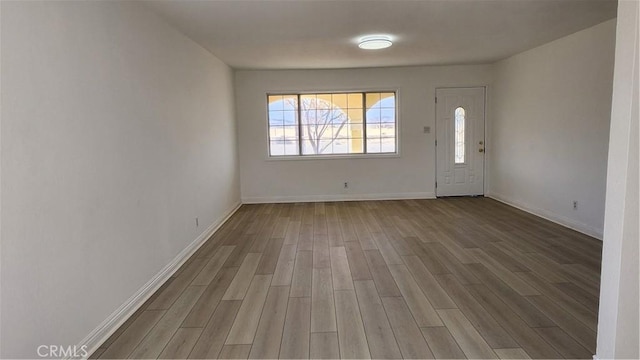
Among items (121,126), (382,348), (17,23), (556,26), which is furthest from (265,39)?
(382,348)

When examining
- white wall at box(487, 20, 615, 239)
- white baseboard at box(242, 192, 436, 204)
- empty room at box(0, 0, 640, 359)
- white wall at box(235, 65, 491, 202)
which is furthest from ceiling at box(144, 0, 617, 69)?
white baseboard at box(242, 192, 436, 204)

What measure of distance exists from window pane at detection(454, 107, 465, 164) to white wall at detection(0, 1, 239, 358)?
4.95 meters

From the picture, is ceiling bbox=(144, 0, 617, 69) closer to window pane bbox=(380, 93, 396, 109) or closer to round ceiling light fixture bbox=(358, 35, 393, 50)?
round ceiling light fixture bbox=(358, 35, 393, 50)

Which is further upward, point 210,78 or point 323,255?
point 210,78

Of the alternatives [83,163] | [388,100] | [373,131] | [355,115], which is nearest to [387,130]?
[373,131]

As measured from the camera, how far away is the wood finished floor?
2.28 meters

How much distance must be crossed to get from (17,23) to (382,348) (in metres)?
2.47

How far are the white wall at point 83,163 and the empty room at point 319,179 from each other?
0.05 feet

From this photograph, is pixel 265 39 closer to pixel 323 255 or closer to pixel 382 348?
pixel 323 255

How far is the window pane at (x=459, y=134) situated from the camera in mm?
7047

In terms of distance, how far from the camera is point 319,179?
7.17 metres

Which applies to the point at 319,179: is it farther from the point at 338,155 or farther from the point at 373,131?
the point at 373,131

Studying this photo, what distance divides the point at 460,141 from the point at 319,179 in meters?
2.67

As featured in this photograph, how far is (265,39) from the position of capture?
448 cm
